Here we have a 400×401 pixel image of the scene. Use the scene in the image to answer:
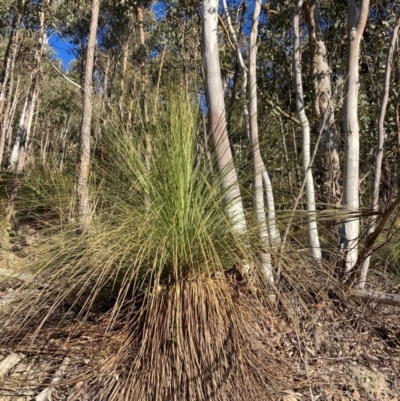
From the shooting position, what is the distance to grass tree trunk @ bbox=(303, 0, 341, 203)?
3.99m

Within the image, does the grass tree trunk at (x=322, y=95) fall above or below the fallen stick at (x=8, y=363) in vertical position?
above

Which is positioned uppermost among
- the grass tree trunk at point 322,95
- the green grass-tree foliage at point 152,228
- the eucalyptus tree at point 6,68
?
the eucalyptus tree at point 6,68

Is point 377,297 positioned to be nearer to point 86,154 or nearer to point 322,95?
point 86,154

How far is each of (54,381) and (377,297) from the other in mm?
1884

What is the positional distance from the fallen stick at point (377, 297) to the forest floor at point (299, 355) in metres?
0.06

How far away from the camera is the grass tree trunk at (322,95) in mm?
3992

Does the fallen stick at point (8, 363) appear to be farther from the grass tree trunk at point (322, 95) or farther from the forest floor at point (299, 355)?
the grass tree trunk at point (322, 95)

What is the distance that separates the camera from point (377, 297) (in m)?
2.77

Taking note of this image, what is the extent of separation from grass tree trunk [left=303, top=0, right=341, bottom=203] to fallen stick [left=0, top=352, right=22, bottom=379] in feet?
9.01

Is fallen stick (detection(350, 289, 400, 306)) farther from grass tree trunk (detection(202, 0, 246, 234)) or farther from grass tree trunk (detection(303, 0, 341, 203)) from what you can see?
grass tree trunk (detection(303, 0, 341, 203))

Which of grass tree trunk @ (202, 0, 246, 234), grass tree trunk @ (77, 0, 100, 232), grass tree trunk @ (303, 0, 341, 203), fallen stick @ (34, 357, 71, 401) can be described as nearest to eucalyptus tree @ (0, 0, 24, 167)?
grass tree trunk @ (77, 0, 100, 232)

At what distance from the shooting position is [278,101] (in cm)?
607

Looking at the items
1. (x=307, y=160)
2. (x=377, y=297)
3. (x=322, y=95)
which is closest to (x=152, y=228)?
(x=307, y=160)

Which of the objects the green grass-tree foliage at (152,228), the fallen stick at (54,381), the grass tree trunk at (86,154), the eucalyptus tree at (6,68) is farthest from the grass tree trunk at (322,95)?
the eucalyptus tree at (6,68)
